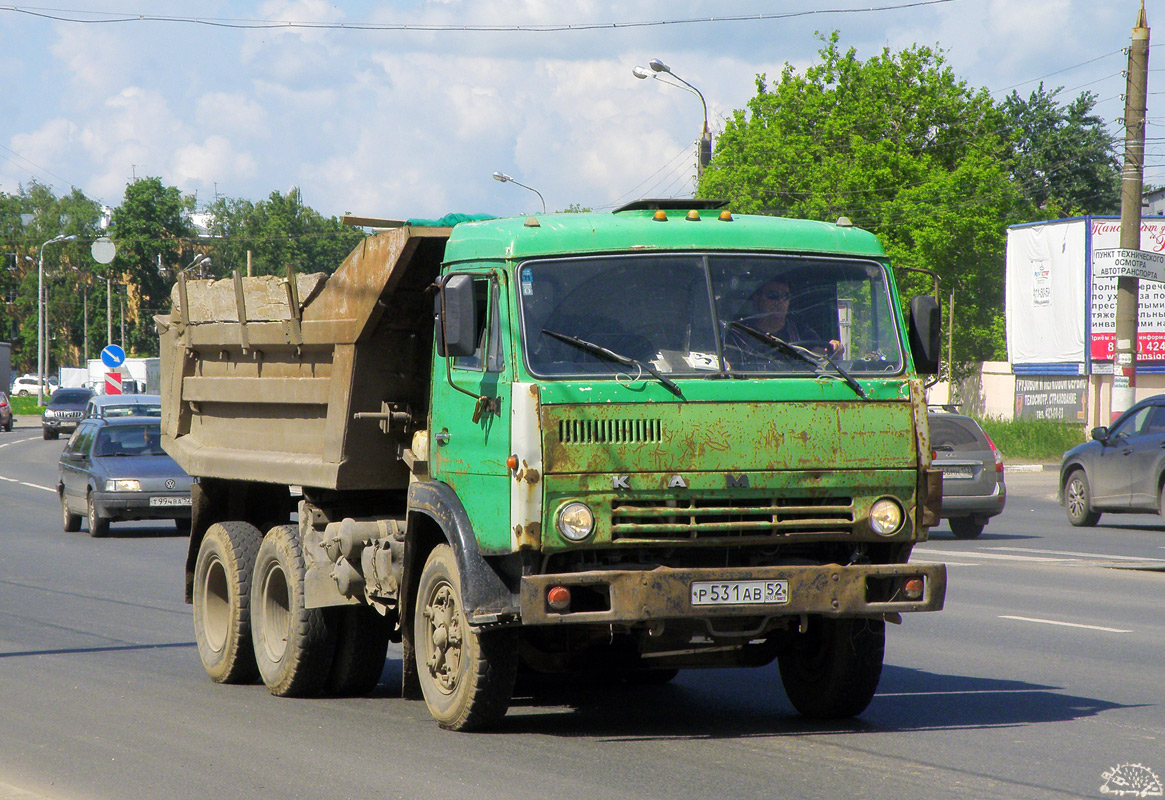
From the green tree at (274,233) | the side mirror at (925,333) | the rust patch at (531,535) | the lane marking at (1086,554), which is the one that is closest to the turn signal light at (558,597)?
the rust patch at (531,535)

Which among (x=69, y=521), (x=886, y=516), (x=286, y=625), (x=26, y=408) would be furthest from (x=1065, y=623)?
(x=26, y=408)

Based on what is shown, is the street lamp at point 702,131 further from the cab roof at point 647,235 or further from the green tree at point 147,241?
the green tree at point 147,241

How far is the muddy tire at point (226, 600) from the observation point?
904 cm

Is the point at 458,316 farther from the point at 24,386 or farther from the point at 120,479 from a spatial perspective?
the point at 24,386

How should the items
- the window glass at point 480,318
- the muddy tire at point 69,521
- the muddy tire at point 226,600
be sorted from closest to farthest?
the window glass at point 480,318 → the muddy tire at point 226,600 → the muddy tire at point 69,521

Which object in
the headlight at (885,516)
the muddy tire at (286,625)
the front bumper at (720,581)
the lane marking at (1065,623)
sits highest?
the headlight at (885,516)

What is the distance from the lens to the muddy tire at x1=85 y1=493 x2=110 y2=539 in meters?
20.0

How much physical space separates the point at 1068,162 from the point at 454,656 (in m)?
75.1

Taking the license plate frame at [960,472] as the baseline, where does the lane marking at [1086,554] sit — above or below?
below

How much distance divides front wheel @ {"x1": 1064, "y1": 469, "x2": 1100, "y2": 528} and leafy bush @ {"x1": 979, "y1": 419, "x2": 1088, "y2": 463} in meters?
16.2

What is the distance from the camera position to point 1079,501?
69.7 ft

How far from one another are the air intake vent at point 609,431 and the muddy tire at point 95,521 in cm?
1493

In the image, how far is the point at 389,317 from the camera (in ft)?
25.5

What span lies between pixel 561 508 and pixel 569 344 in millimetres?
742
